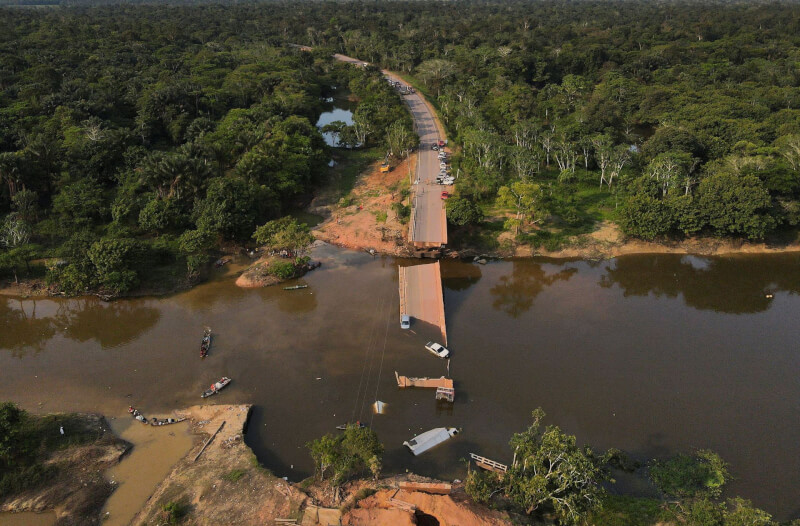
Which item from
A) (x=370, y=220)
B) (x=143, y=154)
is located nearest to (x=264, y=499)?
(x=370, y=220)

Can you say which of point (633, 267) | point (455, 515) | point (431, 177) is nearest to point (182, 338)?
point (455, 515)

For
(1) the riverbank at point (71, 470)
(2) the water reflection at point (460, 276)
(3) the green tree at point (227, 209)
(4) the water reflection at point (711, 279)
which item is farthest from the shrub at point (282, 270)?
(4) the water reflection at point (711, 279)

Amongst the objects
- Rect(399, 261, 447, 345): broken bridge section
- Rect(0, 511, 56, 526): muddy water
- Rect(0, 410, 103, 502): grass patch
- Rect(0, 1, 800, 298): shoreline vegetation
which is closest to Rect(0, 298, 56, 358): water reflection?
Rect(0, 1, 800, 298): shoreline vegetation

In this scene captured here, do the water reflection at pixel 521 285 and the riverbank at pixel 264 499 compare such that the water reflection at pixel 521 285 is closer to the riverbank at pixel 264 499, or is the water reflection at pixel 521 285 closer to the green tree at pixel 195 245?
the riverbank at pixel 264 499

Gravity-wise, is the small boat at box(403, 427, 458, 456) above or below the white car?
below

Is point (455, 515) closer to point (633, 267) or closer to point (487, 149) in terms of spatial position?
point (633, 267)

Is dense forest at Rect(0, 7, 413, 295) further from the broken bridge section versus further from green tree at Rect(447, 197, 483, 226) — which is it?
green tree at Rect(447, 197, 483, 226)
